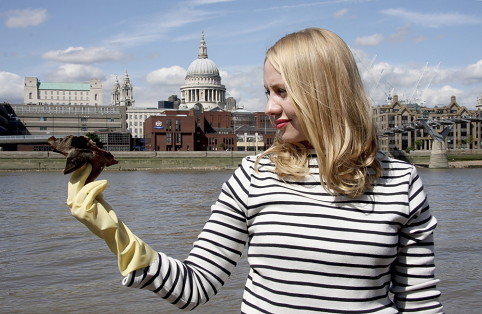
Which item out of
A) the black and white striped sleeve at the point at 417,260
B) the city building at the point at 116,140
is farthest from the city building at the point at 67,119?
the black and white striped sleeve at the point at 417,260

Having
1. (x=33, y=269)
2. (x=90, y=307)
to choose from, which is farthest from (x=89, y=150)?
(x=33, y=269)

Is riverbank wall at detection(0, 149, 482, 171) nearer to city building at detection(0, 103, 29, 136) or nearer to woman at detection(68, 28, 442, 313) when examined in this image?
city building at detection(0, 103, 29, 136)

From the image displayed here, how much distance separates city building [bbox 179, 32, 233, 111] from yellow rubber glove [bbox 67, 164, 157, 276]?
14042cm

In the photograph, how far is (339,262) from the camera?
1833mm

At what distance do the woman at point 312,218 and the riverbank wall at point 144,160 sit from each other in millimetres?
70758

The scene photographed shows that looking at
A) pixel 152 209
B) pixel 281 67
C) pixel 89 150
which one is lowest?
pixel 152 209

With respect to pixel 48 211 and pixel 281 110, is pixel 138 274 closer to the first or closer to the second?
pixel 281 110

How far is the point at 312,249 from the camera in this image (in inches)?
72.4

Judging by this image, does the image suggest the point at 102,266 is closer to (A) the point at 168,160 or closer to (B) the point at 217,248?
(B) the point at 217,248

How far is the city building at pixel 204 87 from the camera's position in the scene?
5778 inches

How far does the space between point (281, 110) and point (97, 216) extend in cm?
68

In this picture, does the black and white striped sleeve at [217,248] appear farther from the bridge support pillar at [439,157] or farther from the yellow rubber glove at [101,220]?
the bridge support pillar at [439,157]

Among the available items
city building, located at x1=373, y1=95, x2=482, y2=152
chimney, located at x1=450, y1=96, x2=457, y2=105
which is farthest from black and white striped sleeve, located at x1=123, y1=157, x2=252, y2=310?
chimney, located at x1=450, y1=96, x2=457, y2=105

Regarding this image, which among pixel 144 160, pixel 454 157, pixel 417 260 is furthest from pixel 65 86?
pixel 417 260
